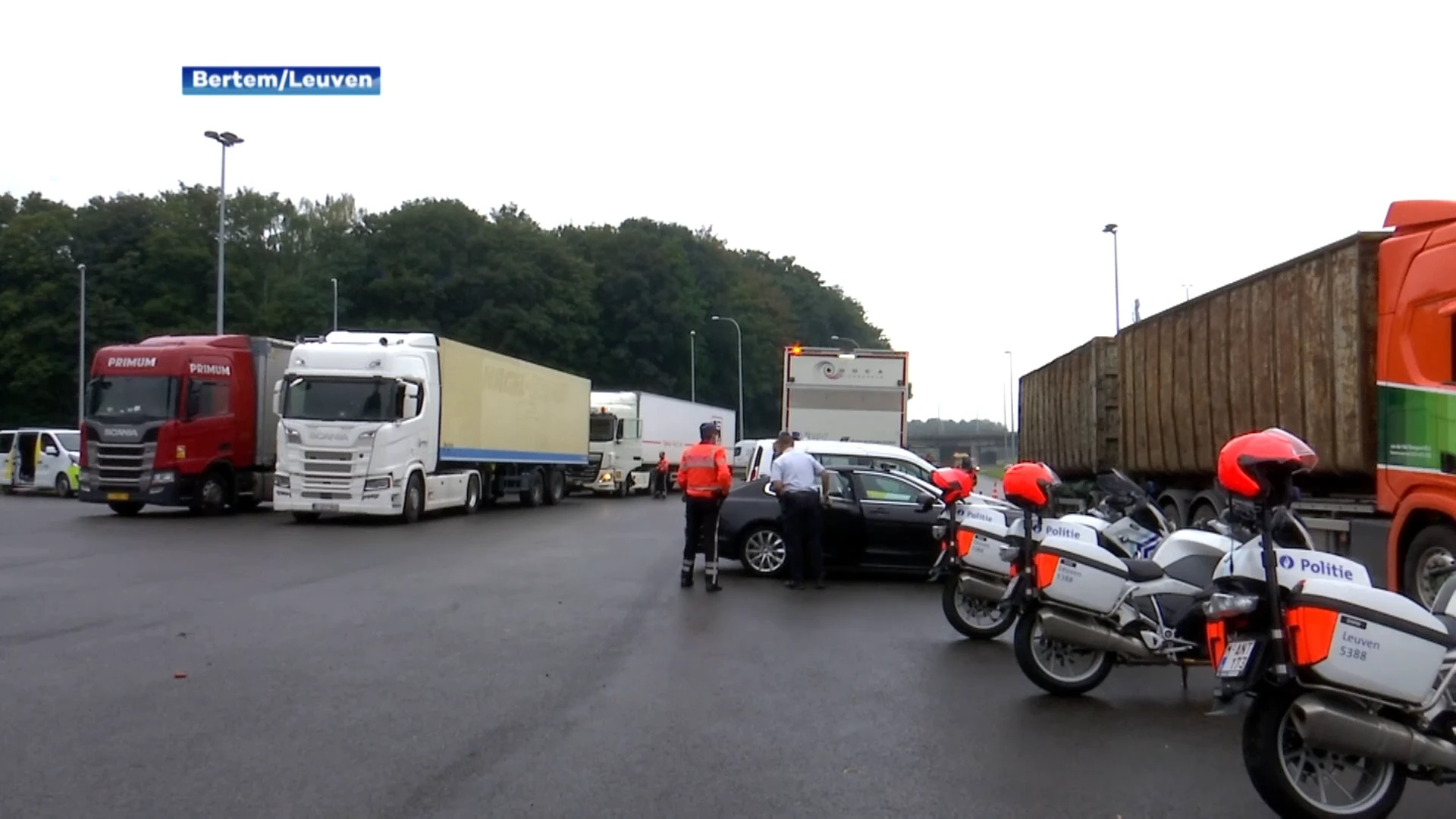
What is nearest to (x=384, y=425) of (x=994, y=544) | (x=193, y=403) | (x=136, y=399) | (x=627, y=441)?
(x=193, y=403)

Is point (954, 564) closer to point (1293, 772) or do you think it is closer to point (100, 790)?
point (1293, 772)

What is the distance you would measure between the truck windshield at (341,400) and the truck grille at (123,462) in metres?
2.90

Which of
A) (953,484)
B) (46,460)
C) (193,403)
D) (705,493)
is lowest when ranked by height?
(46,460)

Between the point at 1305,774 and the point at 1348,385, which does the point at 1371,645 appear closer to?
the point at 1305,774

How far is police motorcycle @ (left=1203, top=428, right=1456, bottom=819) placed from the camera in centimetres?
522

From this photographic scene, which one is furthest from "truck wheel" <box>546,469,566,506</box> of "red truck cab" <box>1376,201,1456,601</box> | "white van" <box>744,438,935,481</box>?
"red truck cab" <box>1376,201,1456,601</box>

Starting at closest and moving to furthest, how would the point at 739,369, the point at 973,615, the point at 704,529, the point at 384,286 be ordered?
1. the point at 973,615
2. the point at 704,529
3. the point at 384,286
4. the point at 739,369

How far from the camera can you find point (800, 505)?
13.6 meters

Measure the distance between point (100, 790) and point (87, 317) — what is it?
59.6 meters

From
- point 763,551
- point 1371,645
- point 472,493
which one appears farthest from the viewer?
point 472,493

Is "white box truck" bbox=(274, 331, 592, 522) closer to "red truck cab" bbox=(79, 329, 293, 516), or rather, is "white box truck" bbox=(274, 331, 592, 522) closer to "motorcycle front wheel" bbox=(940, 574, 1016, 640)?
"red truck cab" bbox=(79, 329, 293, 516)

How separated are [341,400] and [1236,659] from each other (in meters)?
19.2

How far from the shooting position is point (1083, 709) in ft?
25.2

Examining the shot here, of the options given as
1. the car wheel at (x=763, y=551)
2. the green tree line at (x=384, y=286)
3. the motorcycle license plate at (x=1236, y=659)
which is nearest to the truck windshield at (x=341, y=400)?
the car wheel at (x=763, y=551)
